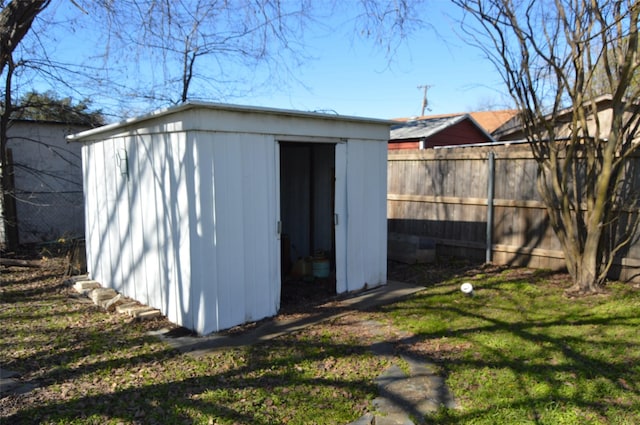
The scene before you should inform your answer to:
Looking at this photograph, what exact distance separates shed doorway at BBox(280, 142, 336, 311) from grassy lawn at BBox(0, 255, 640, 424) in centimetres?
205

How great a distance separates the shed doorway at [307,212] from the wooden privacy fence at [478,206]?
1949 millimetres

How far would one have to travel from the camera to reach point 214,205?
4.57 meters

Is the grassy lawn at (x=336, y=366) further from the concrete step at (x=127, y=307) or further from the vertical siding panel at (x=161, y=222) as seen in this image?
the vertical siding panel at (x=161, y=222)

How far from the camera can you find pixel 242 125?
473cm

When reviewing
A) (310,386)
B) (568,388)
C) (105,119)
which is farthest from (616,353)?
(105,119)

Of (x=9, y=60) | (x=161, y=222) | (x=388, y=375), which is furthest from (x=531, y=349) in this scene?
(x=9, y=60)

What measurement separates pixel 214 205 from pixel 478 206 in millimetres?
5187

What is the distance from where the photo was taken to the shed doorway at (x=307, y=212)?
24.2ft

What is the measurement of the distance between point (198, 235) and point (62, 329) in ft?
6.19

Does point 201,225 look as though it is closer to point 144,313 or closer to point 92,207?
point 144,313

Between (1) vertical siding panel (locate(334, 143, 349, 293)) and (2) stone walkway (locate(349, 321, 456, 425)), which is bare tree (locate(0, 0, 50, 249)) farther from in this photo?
(2) stone walkway (locate(349, 321, 456, 425))

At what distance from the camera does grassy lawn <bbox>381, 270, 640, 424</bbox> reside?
3180mm

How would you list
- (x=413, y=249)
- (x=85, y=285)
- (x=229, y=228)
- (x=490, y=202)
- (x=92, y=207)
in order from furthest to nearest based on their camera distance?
(x=413, y=249) → (x=490, y=202) → (x=92, y=207) → (x=85, y=285) → (x=229, y=228)

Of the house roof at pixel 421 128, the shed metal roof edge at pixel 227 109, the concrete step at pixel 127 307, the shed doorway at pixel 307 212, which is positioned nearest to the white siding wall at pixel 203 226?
the concrete step at pixel 127 307
